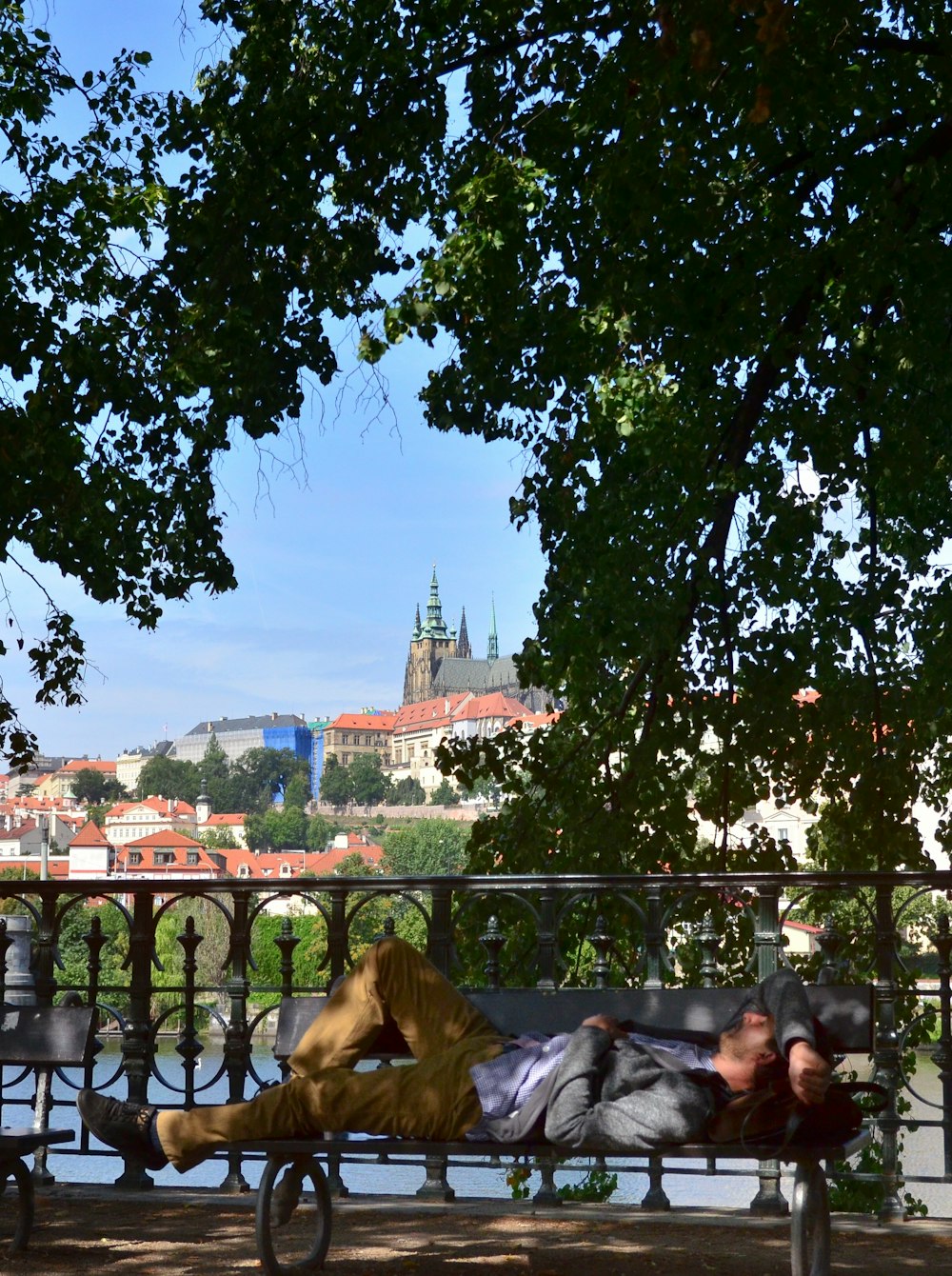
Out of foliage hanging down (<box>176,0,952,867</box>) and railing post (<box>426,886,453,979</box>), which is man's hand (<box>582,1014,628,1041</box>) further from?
foliage hanging down (<box>176,0,952,867</box>)

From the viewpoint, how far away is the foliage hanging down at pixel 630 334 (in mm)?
8664

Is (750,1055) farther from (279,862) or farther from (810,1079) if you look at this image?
(279,862)

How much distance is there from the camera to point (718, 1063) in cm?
389

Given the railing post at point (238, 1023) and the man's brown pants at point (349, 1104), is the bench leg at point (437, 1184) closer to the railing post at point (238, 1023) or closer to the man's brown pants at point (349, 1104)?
the railing post at point (238, 1023)

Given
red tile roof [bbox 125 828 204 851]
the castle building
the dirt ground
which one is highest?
the castle building

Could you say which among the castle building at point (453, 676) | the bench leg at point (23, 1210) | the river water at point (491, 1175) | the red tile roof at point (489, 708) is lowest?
the river water at point (491, 1175)

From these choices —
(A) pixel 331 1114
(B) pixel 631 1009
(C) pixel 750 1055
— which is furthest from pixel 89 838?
(C) pixel 750 1055

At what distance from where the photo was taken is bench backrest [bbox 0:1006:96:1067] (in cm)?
464

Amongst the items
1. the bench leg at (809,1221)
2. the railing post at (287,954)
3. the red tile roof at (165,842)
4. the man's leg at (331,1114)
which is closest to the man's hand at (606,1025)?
the man's leg at (331,1114)

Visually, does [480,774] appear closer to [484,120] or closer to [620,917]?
[620,917]

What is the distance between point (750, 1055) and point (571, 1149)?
0.55m

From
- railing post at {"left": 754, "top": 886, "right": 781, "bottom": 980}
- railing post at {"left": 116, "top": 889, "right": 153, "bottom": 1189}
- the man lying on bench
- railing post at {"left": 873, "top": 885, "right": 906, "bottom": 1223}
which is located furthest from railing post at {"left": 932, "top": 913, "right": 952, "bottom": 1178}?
railing post at {"left": 116, "top": 889, "right": 153, "bottom": 1189}

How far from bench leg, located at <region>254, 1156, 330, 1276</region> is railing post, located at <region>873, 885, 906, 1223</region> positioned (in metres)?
1.84

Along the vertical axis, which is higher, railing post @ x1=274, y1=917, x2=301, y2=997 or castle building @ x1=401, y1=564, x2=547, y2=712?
castle building @ x1=401, y1=564, x2=547, y2=712
